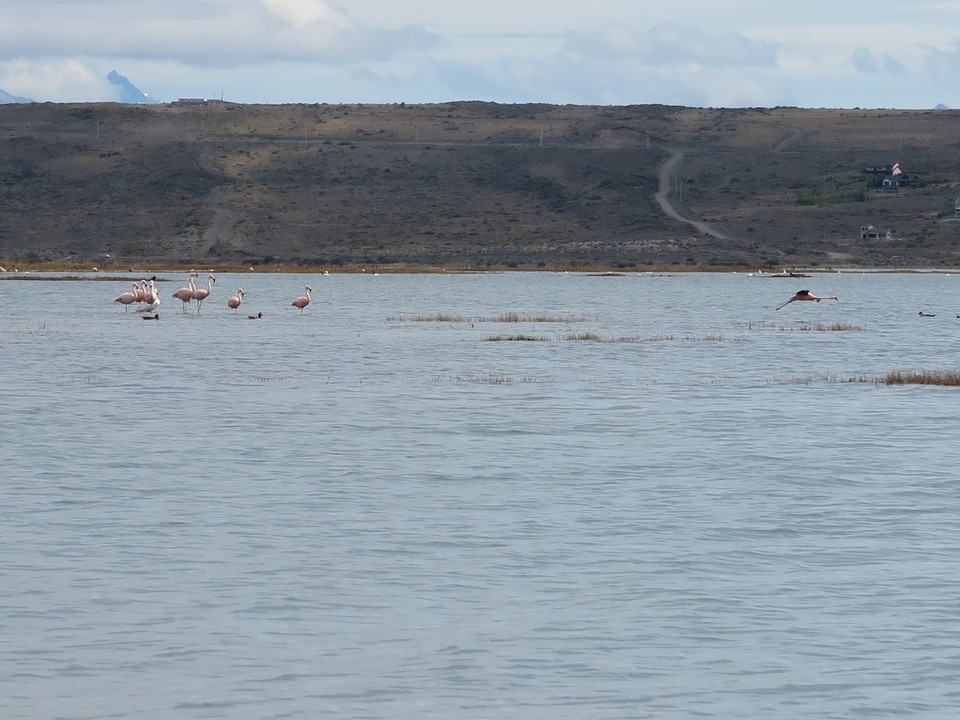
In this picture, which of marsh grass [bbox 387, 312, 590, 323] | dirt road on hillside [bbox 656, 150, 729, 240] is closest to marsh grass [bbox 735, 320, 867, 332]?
marsh grass [bbox 387, 312, 590, 323]

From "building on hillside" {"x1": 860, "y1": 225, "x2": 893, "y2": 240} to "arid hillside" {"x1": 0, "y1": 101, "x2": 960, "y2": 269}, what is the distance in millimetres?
261

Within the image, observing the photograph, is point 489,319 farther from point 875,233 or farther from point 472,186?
point 472,186

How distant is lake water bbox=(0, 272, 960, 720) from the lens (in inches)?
376

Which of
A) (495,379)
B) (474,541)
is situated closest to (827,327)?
(495,379)

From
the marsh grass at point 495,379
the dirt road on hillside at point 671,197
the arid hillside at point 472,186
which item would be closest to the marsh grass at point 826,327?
the marsh grass at point 495,379

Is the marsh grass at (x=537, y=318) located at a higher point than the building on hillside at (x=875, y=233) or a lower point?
lower

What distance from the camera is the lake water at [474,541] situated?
9.55m

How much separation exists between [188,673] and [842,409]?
15.6m

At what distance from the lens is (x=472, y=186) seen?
400 ft

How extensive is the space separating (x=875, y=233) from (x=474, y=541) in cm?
9458

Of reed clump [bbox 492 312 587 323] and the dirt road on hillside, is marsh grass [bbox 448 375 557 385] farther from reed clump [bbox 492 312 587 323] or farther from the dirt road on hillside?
the dirt road on hillside

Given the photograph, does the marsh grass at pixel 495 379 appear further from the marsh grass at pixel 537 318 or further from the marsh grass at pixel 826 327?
the marsh grass at pixel 537 318

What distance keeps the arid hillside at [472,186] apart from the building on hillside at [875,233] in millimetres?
261

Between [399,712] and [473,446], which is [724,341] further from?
[399,712]
